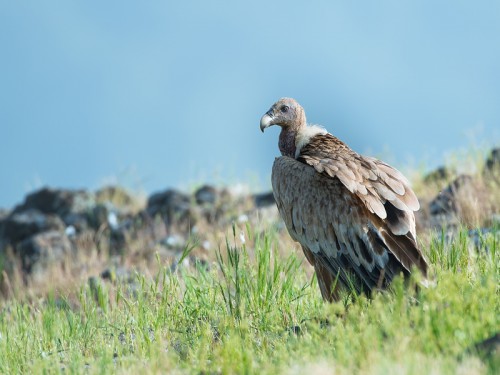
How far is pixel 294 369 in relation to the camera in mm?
4453

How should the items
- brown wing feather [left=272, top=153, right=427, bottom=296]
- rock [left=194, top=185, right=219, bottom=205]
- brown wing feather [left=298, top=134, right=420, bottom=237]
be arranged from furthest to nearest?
rock [left=194, top=185, right=219, bottom=205] < brown wing feather [left=298, top=134, right=420, bottom=237] < brown wing feather [left=272, top=153, right=427, bottom=296]

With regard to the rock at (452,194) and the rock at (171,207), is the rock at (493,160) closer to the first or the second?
the rock at (452,194)

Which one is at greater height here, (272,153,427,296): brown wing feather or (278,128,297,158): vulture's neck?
(278,128,297,158): vulture's neck

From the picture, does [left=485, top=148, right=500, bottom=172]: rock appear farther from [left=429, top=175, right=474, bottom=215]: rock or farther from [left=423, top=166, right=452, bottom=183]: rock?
[left=429, top=175, right=474, bottom=215]: rock

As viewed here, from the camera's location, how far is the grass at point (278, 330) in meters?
4.60

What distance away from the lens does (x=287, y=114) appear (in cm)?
779

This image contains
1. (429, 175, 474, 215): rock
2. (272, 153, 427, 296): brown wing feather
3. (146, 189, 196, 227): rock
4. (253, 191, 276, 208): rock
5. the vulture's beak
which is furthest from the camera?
(253, 191, 276, 208): rock

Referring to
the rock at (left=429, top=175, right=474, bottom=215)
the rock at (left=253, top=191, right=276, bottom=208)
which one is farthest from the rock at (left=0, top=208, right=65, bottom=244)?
the rock at (left=429, top=175, right=474, bottom=215)

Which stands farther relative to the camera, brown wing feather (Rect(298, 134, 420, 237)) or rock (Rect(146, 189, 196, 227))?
rock (Rect(146, 189, 196, 227))

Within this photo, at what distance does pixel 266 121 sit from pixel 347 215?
149 centimetres

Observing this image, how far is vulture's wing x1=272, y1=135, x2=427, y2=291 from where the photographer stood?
20.6 ft

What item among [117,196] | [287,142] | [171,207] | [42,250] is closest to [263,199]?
[171,207]

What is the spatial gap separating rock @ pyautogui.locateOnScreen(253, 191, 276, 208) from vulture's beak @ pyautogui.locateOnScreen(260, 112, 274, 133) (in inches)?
303

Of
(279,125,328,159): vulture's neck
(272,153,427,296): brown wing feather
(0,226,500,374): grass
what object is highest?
(279,125,328,159): vulture's neck
